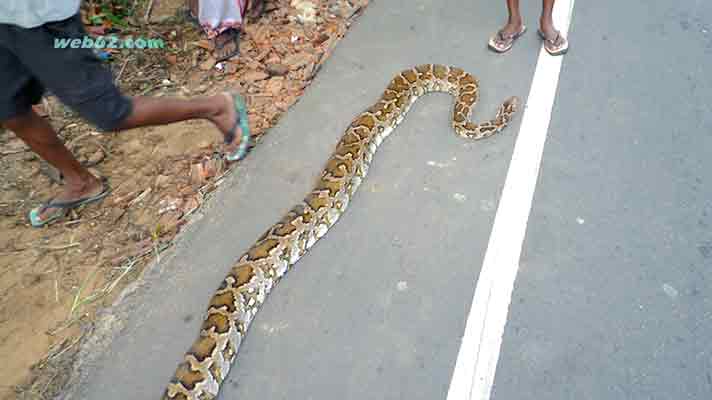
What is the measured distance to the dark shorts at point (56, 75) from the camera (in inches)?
118

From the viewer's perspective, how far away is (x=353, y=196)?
4.14 metres

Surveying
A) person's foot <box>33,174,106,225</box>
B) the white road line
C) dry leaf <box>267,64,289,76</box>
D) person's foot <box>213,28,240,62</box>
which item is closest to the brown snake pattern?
the white road line

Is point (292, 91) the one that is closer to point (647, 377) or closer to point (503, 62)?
point (503, 62)

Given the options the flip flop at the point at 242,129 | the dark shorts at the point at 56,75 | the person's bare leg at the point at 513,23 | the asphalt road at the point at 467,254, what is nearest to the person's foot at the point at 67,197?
the dark shorts at the point at 56,75

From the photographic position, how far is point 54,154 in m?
3.88

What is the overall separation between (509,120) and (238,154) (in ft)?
8.12

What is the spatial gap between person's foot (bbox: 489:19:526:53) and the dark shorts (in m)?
3.68

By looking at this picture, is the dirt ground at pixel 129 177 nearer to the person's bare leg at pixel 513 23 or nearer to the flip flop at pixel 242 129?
the flip flop at pixel 242 129

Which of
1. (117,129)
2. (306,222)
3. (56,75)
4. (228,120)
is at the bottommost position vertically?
(306,222)

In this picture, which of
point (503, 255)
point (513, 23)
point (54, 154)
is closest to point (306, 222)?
point (503, 255)

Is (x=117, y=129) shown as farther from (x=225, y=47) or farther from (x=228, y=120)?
(x=225, y=47)

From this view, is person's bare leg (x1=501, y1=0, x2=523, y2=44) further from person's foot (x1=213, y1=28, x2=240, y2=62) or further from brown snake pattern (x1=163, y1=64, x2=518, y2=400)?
person's foot (x1=213, y1=28, x2=240, y2=62)

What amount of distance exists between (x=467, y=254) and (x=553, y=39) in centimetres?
284

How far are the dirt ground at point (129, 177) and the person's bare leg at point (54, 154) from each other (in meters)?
0.17
